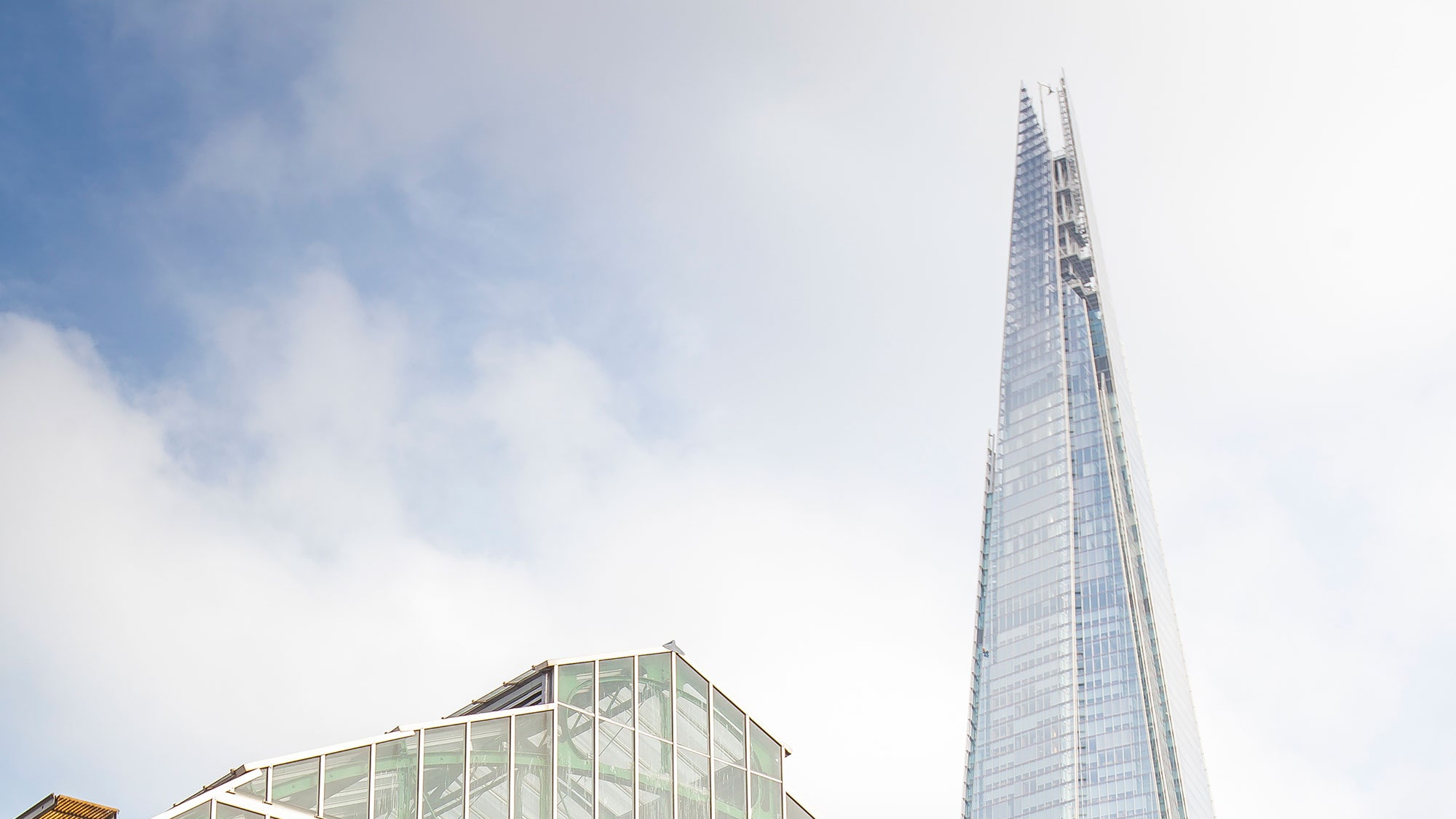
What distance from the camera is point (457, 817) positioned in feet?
116

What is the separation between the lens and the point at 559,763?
37.7 m

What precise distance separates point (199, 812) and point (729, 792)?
16.2m

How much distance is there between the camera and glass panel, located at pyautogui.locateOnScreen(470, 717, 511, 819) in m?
36.0

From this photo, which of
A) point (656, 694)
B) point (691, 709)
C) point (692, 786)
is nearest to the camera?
point (656, 694)

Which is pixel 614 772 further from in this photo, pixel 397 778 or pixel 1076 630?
pixel 1076 630

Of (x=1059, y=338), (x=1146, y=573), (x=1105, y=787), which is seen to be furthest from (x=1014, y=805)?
(x=1059, y=338)

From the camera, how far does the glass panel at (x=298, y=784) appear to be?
32.8 metres

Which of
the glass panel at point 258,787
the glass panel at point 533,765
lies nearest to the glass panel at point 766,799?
the glass panel at point 533,765

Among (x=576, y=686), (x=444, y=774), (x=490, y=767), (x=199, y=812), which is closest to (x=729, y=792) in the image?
(x=576, y=686)

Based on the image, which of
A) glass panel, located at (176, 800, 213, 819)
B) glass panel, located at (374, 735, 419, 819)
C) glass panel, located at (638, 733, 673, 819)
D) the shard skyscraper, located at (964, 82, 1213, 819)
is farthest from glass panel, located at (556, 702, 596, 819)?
the shard skyscraper, located at (964, 82, 1213, 819)

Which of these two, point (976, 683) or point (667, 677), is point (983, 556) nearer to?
point (976, 683)

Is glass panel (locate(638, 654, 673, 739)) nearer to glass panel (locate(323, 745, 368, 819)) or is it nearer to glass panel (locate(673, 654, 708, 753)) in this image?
glass panel (locate(673, 654, 708, 753))

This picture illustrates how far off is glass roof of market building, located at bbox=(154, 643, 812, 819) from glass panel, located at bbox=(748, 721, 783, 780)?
4cm

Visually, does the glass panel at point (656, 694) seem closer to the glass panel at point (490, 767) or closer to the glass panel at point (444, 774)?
the glass panel at point (490, 767)
